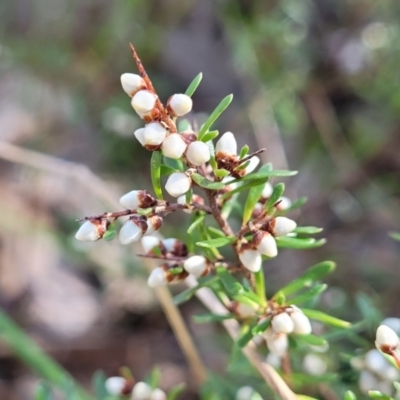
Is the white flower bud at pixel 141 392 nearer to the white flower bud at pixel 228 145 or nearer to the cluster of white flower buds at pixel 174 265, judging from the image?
the cluster of white flower buds at pixel 174 265

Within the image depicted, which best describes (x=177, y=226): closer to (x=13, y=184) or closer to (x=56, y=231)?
(x=56, y=231)

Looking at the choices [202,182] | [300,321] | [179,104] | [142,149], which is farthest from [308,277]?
[142,149]

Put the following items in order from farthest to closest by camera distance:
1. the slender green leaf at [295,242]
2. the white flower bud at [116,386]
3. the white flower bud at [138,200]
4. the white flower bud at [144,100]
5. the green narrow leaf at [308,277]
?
the white flower bud at [116,386], the green narrow leaf at [308,277], the slender green leaf at [295,242], the white flower bud at [138,200], the white flower bud at [144,100]

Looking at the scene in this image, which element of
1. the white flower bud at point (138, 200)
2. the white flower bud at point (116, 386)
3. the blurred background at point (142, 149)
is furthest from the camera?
the blurred background at point (142, 149)

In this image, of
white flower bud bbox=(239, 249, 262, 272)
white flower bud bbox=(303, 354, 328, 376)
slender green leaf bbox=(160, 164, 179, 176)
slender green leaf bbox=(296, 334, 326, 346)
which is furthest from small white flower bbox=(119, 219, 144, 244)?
white flower bud bbox=(303, 354, 328, 376)

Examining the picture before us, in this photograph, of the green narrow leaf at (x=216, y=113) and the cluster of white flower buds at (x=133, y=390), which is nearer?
the green narrow leaf at (x=216, y=113)

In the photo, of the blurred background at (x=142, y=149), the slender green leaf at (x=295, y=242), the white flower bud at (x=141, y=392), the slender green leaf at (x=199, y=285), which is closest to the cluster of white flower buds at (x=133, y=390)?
the white flower bud at (x=141, y=392)

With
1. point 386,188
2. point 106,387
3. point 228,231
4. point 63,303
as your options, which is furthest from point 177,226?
point 228,231

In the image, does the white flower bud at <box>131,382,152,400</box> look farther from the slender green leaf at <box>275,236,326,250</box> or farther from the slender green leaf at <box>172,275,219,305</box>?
the slender green leaf at <box>275,236,326,250</box>
